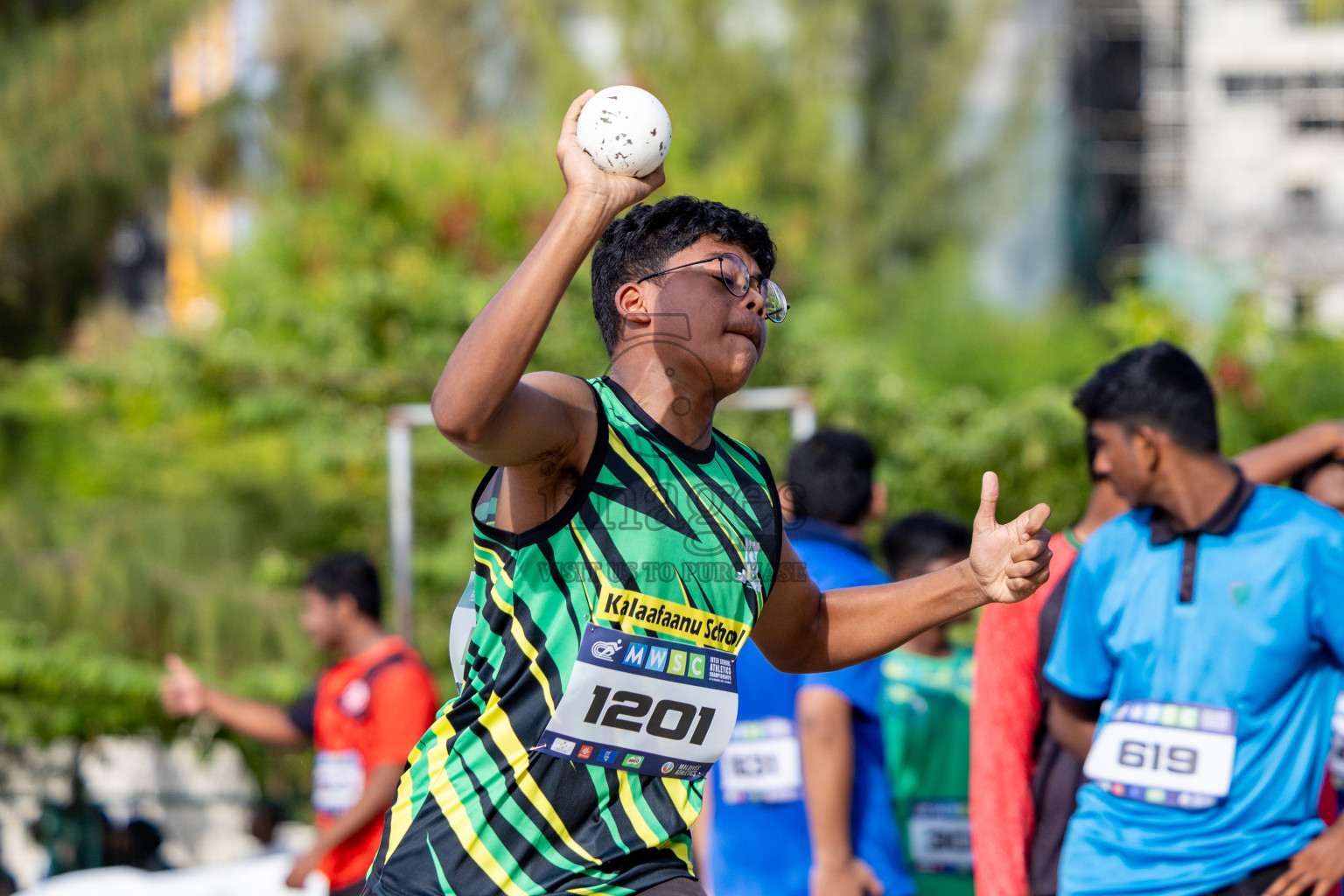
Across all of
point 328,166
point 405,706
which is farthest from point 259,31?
point 405,706

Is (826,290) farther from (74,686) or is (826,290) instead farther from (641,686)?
(641,686)

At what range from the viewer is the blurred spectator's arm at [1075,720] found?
3.52m

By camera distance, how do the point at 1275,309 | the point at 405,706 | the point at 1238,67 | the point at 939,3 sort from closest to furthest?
the point at 405,706 → the point at 1275,309 → the point at 939,3 → the point at 1238,67

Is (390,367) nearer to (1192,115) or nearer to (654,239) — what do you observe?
(654,239)

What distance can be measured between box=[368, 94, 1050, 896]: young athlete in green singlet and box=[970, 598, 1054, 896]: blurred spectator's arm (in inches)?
49.5

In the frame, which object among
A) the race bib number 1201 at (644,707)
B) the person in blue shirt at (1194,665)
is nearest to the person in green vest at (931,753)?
the person in blue shirt at (1194,665)

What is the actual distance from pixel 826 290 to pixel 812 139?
20.0 feet

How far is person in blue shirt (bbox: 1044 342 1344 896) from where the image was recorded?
325cm

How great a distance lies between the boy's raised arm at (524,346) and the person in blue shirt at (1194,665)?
1.84 m

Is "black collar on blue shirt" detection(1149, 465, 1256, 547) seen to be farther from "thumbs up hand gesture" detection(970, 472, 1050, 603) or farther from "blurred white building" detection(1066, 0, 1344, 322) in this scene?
"blurred white building" detection(1066, 0, 1344, 322)

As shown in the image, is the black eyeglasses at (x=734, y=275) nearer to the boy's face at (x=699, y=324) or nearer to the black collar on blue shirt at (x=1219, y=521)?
the boy's face at (x=699, y=324)

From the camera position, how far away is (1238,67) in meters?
30.6

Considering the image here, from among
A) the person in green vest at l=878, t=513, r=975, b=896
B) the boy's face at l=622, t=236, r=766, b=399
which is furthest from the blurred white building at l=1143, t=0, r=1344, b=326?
the boy's face at l=622, t=236, r=766, b=399

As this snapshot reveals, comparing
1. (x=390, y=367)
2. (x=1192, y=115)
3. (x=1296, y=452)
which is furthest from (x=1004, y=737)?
(x=1192, y=115)
